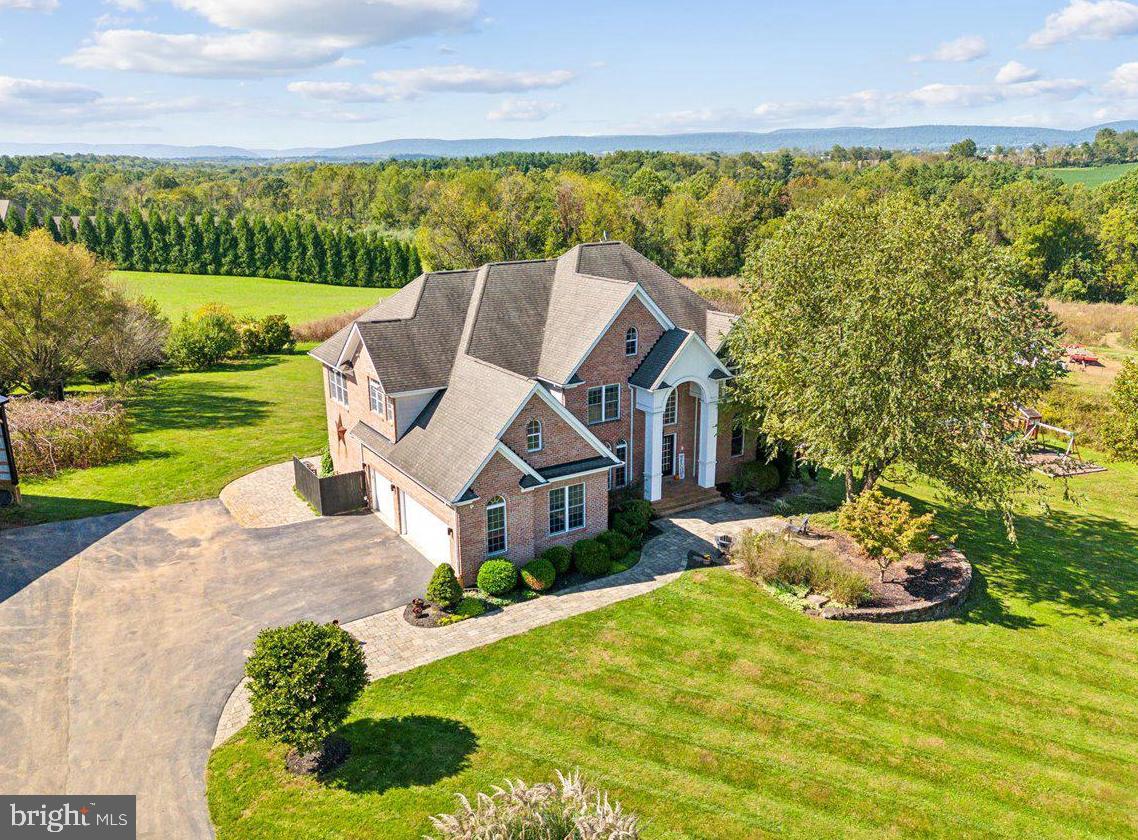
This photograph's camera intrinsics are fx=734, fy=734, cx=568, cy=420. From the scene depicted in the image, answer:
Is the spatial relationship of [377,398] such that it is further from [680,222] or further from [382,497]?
[680,222]

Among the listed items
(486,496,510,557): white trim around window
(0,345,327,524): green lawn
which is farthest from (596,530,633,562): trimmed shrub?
(0,345,327,524): green lawn

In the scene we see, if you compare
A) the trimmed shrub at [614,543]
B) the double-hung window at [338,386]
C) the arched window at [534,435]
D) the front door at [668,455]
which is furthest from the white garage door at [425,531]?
the front door at [668,455]

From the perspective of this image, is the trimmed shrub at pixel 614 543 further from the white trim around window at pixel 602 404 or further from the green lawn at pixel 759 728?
the white trim around window at pixel 602 404

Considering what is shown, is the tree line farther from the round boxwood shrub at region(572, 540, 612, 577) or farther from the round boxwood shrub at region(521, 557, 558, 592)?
the round boxwood shrub at region(521, 557, 558, 592)

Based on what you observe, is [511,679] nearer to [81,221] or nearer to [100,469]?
[100,469]

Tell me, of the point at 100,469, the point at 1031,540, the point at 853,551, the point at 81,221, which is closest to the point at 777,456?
the point at 853,551

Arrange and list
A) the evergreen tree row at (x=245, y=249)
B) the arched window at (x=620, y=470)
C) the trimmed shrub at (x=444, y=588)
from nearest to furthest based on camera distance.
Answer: the trimmed shrub at (x=444, y=588), the arched window at (x=620, y=470), the evergreen tree row at (x=245, y=249)

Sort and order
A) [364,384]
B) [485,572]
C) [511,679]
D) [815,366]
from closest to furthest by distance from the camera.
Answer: [511,679]
[485,572]
[815,366]
[364,384]
